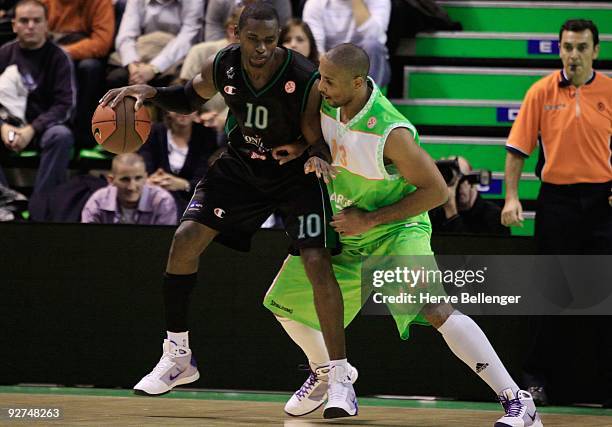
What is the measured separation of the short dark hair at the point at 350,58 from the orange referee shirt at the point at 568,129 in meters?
1.95

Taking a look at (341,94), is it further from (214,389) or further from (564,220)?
(214,389)

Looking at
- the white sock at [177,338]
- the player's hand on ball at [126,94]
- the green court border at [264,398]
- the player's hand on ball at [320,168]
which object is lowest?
the green court border at [264,398]

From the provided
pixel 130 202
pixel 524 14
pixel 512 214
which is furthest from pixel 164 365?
pixel 524 14

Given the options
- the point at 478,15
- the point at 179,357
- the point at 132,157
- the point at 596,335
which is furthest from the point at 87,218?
the point at 478,15

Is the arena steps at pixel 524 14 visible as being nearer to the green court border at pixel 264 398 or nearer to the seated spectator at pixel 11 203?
the green court border at pixel 264 398

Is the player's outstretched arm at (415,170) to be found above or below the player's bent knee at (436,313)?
above

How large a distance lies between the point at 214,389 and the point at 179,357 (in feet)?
4.26

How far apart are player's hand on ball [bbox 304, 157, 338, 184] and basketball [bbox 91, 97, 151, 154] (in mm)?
853

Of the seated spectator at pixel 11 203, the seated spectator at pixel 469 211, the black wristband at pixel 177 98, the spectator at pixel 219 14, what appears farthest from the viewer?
the spectator at pixel 219 14

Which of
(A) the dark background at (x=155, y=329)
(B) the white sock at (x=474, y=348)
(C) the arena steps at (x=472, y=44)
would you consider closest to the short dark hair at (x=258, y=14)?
(B) the white sock at (x=474, y=348)

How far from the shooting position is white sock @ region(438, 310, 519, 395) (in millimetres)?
4578

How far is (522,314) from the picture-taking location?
6.18m

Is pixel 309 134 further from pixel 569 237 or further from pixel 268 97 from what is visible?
pixel 569 237

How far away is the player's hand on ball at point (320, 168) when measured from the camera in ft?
15.0
